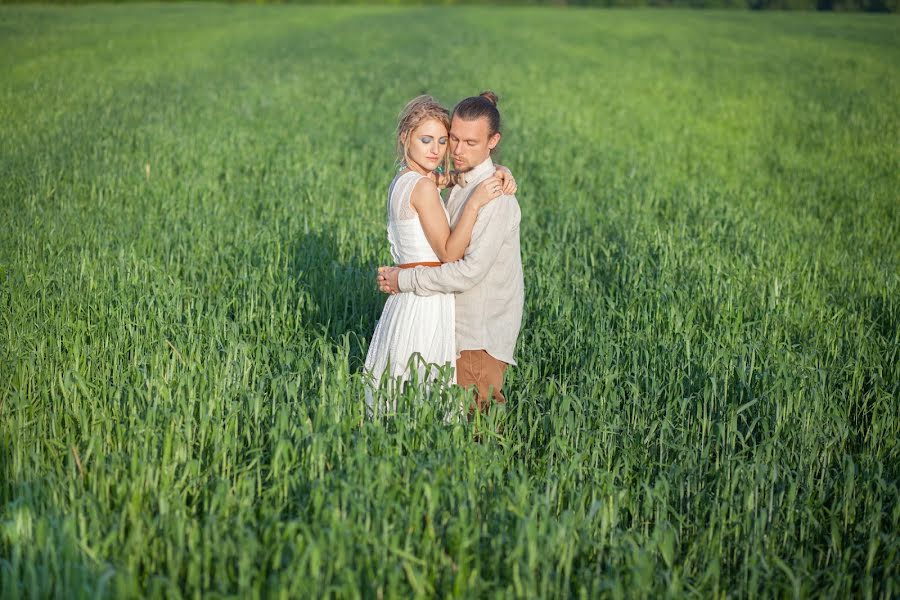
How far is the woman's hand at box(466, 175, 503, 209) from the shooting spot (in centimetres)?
367

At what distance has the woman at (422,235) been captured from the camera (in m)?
3.71

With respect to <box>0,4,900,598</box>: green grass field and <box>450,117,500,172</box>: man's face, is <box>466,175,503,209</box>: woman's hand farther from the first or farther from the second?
<box>0,4,900,598</box>: green grass field

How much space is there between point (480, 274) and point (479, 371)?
19.8 inches

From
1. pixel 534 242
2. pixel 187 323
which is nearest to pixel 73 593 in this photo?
pixel 187 323

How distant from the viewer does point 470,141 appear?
3.71m

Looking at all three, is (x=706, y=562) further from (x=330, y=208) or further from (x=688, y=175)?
(x=688, y=175)

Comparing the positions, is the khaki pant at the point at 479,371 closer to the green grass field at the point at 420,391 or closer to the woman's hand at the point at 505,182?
the green grass field at the point at 420,391

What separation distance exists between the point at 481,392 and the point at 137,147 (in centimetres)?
768

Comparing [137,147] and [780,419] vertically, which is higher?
[137,147]

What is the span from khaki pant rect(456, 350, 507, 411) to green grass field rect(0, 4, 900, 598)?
0.16m

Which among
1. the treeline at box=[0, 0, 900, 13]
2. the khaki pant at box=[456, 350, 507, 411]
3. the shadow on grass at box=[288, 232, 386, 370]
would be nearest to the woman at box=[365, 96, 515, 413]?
the khaki pant at box=[456, 350, 507, 411]

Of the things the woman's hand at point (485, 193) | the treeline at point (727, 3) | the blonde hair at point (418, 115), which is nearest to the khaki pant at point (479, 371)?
the woman's hand at point (485, 193)

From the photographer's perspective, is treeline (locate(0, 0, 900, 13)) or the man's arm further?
treeline (locate(0, 0, 900, 13))

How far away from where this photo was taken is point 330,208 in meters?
7.54
